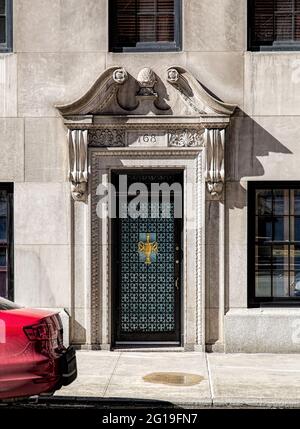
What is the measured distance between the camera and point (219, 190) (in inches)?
512

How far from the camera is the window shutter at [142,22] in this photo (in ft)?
44.3

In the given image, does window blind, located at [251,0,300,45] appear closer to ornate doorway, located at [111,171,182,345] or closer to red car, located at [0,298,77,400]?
ornate doorway, located at [111,171,182,345]

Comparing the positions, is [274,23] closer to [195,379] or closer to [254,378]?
[254,378]

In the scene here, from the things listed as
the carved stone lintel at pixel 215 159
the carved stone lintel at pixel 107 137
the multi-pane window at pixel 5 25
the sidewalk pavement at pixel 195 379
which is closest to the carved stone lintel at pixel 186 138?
the carved stone lintel at pixel 215 159

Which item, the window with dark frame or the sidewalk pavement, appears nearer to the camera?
the sidewalk pavement

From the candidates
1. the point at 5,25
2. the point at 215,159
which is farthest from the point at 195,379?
the point at 5,25

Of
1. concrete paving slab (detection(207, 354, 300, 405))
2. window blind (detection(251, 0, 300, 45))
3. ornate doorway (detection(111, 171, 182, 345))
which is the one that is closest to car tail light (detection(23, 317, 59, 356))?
concrete paving slab (detection(207, 354, 300, 405))

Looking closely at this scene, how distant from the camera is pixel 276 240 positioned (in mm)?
13336

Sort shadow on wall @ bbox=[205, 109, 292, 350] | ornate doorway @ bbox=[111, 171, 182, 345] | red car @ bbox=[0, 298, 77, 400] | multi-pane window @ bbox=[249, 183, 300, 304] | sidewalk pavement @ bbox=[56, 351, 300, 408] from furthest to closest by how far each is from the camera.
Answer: ornate doorway @ bbox=[111, 171, 182, 345] < multi-pane window @ bbox=[249, 183, 300, 304] < shadow on wall @ bbox=[205, 109, 292, 350] < sidewalk pavement @ bbox=[56, 351, 300, 408] < red car @ bbox=[0, 298, 77, 400]

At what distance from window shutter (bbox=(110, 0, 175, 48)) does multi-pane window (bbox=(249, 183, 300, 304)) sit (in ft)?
10.7

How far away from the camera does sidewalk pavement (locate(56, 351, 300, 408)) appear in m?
9.59

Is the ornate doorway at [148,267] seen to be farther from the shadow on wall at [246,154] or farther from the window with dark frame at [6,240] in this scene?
the window with dark frame at [6,240]

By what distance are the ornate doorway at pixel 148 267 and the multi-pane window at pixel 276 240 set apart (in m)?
1.39
